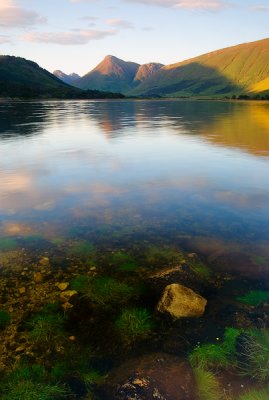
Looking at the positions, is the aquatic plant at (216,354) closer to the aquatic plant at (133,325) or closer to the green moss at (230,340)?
Result: the green moss at (230,340)

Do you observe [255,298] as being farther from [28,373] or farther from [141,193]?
[141,193]

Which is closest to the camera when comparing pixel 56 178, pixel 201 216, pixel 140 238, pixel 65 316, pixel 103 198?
pixel 65 316

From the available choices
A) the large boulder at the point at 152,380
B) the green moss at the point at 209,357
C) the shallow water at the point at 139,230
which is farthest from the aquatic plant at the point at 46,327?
the green moss at the point at 209,357

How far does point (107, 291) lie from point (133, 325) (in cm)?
194

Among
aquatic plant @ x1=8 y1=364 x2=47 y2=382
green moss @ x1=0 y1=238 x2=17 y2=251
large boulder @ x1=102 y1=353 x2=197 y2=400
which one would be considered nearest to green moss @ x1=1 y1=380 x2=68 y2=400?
aquatic plant @ x1=8 y1=364 x2=47 y2=382

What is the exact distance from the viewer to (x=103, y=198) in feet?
68.7

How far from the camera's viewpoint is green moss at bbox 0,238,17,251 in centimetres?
1420

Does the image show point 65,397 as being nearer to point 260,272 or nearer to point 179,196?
point 260,272

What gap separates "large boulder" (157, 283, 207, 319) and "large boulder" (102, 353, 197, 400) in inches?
64.2

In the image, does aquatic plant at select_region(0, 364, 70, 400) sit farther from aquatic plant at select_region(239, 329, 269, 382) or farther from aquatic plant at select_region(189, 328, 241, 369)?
aquatic plant at select_region(239, 329, 269, 382)

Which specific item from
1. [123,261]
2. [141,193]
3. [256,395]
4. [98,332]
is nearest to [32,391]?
[98,332]

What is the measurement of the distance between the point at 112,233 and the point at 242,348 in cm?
804

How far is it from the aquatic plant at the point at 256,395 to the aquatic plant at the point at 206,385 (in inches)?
20.0

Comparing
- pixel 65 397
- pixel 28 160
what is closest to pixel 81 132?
pixel 28 160
